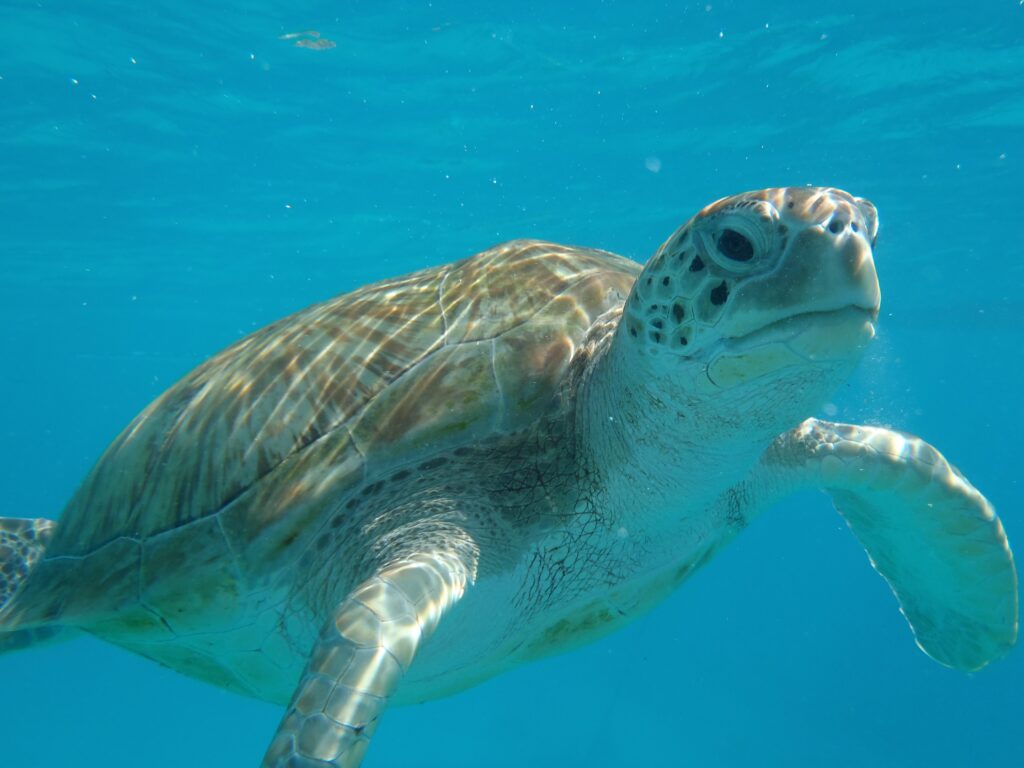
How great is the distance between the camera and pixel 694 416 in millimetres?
2678

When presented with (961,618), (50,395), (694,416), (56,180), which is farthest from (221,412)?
(50,395)

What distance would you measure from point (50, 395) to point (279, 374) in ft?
245

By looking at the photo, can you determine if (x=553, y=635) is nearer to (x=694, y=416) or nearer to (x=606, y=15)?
(x=694, y=416)

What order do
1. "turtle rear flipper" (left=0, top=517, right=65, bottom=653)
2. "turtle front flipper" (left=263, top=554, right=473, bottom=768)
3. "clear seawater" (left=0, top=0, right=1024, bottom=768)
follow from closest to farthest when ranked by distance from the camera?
"turtle front flipper" (left=263, top=554, right=473, bottom=768) < "turtle rear flipper" (left=0, top=517, right=65, bottom=653) < "clear seawater" (left=0, top=0, right=1024, bottom=768)

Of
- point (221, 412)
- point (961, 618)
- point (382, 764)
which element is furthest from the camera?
point (382, 764)

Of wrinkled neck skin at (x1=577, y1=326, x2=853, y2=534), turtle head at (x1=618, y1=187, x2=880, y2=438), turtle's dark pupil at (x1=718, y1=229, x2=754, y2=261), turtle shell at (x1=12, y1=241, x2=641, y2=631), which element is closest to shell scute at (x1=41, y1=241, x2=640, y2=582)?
turtle shell at (x1=12, y1=241, x2=641, y2=631)

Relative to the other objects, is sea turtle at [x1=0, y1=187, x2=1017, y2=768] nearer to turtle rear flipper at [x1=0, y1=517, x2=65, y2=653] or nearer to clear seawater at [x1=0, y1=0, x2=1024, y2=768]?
turtle rear flipper at [x1=0, y1=517, x2=65, y2=653]

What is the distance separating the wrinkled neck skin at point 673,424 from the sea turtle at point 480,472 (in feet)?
0.04

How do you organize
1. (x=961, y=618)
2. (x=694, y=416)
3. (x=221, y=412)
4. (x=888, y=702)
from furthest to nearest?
(x=888, y=702) < (x=961, y=618) < (x=221, y=412) < (x=694, y=416)

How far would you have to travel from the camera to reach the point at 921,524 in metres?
4.09

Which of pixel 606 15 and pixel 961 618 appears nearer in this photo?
pixel 961 618

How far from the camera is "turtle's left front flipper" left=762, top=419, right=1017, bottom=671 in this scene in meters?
3.84

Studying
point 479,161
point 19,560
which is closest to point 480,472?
point 19,560

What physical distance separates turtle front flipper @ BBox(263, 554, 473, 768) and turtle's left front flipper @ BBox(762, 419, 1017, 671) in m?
2.12
